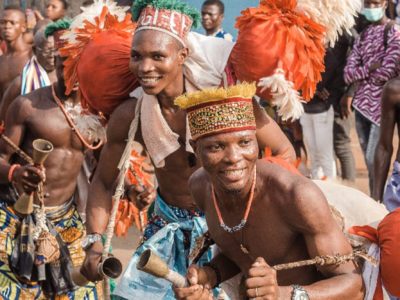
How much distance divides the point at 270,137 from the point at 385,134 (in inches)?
71.1

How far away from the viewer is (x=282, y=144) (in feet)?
13.7

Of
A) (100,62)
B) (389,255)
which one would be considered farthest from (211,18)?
(389,255)

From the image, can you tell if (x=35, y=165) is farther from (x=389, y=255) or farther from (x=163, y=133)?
(x=389, y=255)

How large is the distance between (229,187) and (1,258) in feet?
9.13

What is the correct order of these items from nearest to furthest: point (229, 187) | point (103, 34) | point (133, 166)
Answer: point (229, 187)
point (103, 34)
point (133, 166)

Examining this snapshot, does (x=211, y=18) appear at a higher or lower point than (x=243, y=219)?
lower

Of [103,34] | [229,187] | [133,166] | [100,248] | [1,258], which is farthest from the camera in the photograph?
[133,166]

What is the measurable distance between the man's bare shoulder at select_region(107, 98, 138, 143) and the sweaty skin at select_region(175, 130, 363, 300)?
104 cm

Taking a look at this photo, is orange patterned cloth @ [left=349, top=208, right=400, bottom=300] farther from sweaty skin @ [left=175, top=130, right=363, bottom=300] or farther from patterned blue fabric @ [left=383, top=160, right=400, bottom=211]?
patterned blue fabric @ [left=383, top=160, right=400, bottom=211]

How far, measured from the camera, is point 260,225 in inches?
130

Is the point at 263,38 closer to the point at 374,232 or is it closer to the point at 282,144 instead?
the point at 282,144

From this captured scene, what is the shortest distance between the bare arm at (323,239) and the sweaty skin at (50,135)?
301cm

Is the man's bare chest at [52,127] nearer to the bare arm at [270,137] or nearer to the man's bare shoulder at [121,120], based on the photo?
the man's bare shoulder at [121,120]

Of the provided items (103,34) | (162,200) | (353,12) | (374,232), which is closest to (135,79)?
(103,34)
